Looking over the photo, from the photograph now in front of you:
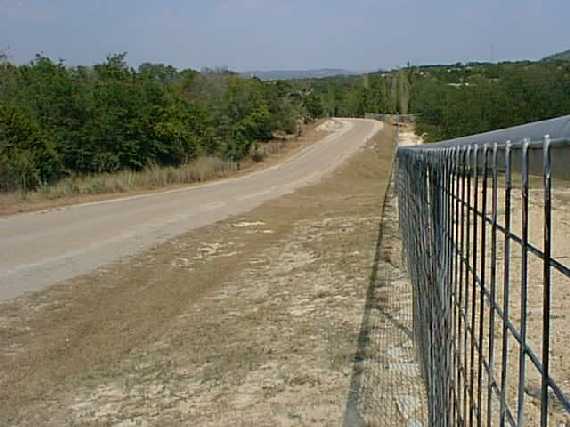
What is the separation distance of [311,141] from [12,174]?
92.6 feet

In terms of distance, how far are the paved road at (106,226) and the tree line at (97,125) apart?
688 centimetres

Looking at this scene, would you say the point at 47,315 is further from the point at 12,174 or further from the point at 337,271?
the point at 12,174

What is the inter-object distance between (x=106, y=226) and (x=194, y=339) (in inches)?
388

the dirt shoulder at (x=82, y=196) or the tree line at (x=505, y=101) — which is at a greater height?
the tree line at (x=505, y=101)

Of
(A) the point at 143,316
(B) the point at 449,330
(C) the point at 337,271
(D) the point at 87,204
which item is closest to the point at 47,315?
(A) the point at 143,316

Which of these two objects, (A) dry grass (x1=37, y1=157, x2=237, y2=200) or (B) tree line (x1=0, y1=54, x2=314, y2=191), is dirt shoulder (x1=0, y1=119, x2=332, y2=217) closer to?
(A) dry grass (x1=37, y1=157, x2=237, y2=200)

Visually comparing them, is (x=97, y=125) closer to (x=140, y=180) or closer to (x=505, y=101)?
(x=140, y=180)

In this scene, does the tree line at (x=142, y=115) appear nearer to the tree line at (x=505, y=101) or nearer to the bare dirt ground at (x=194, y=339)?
the tree line at (x=505, y=101)

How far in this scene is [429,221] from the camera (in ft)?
12.6

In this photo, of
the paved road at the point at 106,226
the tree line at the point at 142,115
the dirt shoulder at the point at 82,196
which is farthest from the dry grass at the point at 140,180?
the tree line at the point at 142,115

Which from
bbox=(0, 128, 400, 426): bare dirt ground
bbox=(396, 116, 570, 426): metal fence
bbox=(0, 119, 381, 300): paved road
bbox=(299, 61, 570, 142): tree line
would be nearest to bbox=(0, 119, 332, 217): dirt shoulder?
bbox=(0, 119, 381, 300): paved road

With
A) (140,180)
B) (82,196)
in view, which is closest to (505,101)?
(140,180)

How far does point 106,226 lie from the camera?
1631 centimetres

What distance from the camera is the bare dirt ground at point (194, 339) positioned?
17.2 ft
